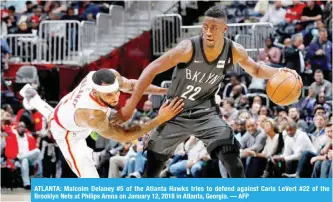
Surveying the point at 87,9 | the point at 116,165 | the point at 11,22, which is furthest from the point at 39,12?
the point at 116,165

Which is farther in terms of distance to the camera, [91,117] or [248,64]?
[248,64]

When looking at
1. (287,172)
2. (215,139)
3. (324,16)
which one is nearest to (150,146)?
(215,139)

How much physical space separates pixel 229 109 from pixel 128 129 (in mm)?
6688

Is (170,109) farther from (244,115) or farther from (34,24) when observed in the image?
(34,24)

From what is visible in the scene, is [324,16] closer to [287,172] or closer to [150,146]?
[287,172]

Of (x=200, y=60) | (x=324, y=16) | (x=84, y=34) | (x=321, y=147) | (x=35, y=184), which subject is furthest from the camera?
(x=84, y=34)

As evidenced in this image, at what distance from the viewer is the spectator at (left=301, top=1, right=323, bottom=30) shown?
15.7 metres

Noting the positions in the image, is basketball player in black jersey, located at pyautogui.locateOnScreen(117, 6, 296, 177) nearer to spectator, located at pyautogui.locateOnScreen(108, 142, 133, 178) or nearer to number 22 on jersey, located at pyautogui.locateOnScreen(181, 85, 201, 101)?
number 22 on jersey, located at pyautogui.locateOnScreen(181, 85, 201, 101)

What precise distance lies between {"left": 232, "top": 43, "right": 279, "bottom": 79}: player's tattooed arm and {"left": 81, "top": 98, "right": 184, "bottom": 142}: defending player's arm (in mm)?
726

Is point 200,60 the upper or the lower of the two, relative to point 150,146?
upper

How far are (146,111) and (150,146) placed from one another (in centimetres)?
739

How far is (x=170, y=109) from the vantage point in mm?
7523

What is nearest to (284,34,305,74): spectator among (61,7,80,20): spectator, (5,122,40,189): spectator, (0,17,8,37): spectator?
(5,122,40,189): spectator

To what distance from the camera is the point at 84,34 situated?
17.7 m
